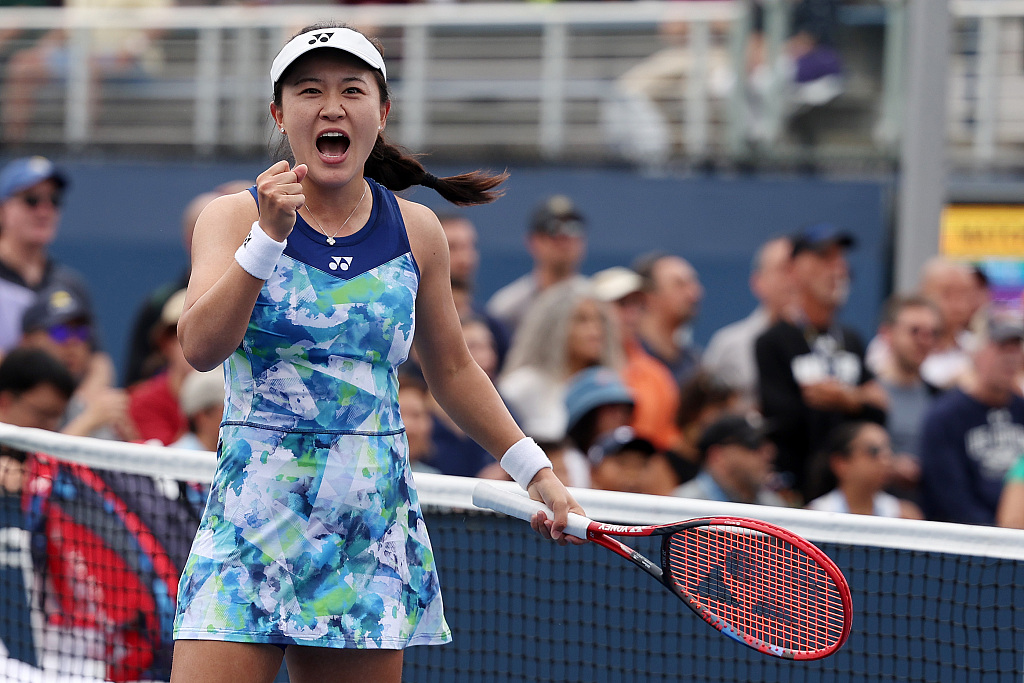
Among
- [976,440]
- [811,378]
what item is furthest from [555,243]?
[976,440]

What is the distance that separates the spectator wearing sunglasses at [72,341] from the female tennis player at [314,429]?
3470mm

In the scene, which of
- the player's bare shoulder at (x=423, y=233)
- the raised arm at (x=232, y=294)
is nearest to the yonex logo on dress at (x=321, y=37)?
the raised arm at (x=232, y=294)

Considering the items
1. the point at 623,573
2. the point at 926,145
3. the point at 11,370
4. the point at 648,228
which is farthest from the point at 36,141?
the point at 623,573

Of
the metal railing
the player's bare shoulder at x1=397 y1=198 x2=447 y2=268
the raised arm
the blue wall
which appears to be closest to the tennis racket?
the player's bare shoulder at x1=397 y1=198 x2=447 y2=268

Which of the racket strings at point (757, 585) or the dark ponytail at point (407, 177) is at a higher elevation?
the dark ponytail at point (407, 177)

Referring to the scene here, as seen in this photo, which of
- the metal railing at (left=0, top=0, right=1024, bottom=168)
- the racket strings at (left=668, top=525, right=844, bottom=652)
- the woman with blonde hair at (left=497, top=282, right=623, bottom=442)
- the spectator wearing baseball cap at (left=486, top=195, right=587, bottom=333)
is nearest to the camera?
the racket strings at (left=668, top=525, right=844, bottom=652)

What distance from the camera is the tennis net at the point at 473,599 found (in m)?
4.40

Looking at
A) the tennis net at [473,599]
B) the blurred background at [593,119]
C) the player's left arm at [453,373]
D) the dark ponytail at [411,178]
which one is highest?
the blurred background at [593,119]

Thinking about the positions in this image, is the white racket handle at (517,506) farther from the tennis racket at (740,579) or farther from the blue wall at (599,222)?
the blue wall at (599,222)

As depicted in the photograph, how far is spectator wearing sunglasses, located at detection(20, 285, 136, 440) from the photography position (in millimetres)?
6320

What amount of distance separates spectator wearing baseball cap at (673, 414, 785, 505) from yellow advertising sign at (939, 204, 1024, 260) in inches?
138

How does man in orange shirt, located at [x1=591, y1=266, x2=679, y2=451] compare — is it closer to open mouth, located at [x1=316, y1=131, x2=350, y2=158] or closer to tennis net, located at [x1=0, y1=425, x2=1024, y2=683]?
tennis net, located at [x1=0, y1=425, x2=1024, y2=683]

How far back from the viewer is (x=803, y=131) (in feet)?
32.1

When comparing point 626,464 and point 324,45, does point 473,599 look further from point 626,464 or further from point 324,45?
point 324,45
